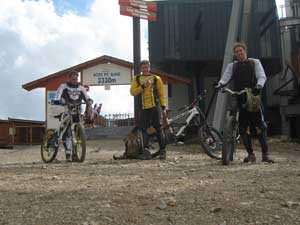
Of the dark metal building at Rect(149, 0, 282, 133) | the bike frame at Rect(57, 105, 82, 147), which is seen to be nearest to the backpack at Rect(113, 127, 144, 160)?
the bike frame at Rect(57, 105, 82, 147)

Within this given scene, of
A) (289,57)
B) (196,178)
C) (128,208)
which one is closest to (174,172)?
(196,178)

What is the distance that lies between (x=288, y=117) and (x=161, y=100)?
15842mm

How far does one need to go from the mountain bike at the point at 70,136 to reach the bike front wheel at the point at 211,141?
2.09m

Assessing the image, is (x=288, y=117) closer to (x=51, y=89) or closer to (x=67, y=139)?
(x=51, y=89)

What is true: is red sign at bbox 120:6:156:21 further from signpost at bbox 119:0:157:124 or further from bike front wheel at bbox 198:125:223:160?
bike front wheel at bbox 198:125:223:160

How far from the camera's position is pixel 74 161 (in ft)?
28.4

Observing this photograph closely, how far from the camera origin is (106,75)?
23359 millimetres

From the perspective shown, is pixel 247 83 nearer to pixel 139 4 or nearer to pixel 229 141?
pixel 229 141

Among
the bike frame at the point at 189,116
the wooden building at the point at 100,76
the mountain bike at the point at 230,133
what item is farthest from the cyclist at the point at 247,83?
the wooden building at the point at 100,76

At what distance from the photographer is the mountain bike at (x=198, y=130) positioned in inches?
353

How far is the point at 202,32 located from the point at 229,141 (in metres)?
15.4

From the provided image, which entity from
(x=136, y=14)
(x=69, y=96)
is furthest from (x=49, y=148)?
(x=136, y=14)

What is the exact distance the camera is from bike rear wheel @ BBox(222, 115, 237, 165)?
7.30 m

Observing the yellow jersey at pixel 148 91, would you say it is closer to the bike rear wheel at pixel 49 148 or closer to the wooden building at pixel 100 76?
the bike rear wheel at pixel 49 148
